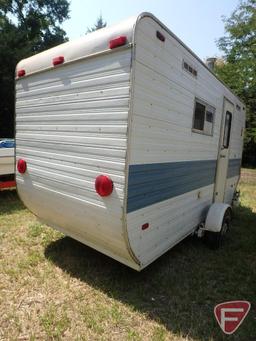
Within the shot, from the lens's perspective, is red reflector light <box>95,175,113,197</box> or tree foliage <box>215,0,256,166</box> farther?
tree foliage <box>215,0,256,166</box>

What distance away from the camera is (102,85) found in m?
2.96

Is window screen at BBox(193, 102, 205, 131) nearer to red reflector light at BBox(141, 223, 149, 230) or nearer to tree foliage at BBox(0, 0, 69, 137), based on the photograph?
red reflector light at BBox(141, 223, 149, 230)

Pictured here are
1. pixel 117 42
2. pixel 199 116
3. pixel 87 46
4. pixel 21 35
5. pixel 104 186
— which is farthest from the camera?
pixel 21 35

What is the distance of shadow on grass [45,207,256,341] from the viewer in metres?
3.06

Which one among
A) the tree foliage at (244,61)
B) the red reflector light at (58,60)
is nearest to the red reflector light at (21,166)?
the red reflector light at (58,60)

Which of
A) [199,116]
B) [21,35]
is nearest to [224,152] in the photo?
[199,116]

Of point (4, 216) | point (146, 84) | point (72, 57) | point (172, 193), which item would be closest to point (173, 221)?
point (172, 193)

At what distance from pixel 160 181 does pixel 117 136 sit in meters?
0.90

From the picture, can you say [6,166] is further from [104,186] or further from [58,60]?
[104,186]

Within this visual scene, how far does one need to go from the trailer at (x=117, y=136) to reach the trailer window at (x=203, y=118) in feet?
0.09

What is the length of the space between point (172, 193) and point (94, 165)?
1.23 m

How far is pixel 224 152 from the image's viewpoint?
5.94 meters
